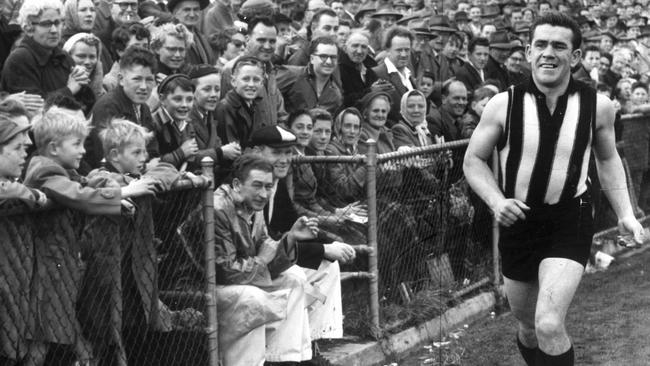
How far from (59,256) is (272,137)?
2.72 metres

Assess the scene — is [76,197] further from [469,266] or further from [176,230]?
[469,266]

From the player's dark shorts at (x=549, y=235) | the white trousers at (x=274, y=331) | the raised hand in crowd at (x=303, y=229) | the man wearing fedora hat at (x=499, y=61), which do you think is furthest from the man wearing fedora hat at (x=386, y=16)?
the player's dark shorts at (x=549, y=235)

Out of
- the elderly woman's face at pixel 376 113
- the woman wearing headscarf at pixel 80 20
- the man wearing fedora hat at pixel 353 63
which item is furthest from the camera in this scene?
the man wearing fedora hat at pixel 353 63

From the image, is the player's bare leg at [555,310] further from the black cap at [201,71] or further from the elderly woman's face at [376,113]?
the elderly woman's face at [376,113]

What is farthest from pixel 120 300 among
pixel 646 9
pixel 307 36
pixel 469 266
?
pixel 646 9

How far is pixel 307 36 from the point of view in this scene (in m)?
12.8

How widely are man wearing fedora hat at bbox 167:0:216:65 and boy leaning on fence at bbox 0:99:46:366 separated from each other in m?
5.05

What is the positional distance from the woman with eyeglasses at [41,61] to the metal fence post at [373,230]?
6.66 feet

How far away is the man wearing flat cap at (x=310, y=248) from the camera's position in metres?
8.10

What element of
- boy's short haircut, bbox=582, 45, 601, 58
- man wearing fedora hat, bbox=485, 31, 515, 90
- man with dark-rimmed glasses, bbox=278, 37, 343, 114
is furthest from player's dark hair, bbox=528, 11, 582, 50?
boy's short haircut, bbox=582, 45, 601, 58

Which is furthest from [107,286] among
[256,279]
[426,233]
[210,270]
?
[426,233]

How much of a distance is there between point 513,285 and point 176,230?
1.96 metres

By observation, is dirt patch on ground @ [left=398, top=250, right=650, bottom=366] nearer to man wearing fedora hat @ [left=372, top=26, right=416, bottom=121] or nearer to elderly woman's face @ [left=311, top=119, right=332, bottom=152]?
elderly woman's face @ [left=311, top=119, right=332, bottom=152]

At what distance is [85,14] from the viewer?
9.85 meters
